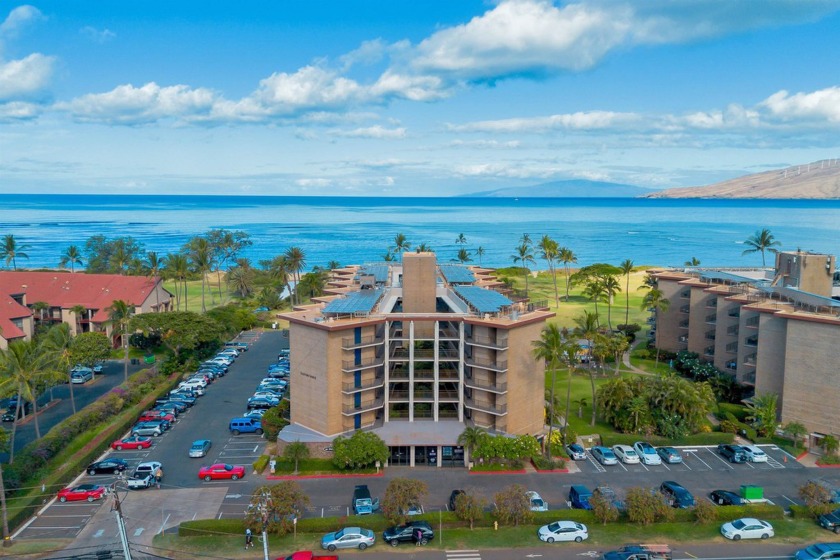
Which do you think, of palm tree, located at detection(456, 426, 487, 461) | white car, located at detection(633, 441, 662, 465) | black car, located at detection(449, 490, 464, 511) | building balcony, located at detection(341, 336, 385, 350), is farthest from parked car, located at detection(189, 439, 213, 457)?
white car, located at detection(633, 441, 662, 465)

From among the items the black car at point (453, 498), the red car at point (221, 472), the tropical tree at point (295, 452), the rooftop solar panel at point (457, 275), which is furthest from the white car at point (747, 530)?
the rooftop solar panel at point (457, 275)

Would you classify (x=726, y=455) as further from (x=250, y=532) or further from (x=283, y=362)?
(x=283, y=362)

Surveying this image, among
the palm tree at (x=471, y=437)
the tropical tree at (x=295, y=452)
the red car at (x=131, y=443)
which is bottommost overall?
the red car at (x=131, y=443)

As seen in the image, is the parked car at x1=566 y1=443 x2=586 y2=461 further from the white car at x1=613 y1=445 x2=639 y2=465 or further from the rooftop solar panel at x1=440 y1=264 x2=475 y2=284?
the rooftop solar panel at x1=440 y1=264 x2=475 y2=284

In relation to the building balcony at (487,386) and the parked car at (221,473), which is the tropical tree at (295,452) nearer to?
the parked car at (221,473)

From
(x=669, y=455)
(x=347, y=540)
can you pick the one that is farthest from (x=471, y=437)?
(x=669, y=455)

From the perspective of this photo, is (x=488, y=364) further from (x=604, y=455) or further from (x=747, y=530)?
(x=747, y=530)
